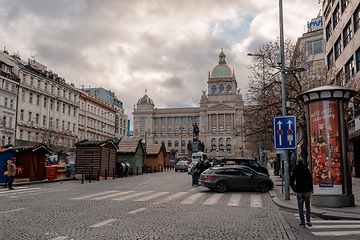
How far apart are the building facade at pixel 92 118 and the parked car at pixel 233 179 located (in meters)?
60.7

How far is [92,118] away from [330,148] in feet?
255

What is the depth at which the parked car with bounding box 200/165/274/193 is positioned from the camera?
19469 mm

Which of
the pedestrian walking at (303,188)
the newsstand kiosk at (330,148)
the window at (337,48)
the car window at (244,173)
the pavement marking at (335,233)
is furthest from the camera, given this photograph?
the window at (337,48)

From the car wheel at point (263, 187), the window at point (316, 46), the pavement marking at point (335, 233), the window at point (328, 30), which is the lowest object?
the pavement marking at point (335, 233)

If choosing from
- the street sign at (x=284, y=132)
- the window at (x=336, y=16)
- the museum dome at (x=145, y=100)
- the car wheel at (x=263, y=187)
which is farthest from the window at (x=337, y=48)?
the museum dome at (x=145, y=100)

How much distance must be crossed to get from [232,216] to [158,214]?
231cm

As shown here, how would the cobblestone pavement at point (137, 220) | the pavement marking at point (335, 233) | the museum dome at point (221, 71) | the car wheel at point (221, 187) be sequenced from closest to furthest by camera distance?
the cobblestone pavement at point (137, 220) < the pavement marking at point (335, 233) < the car wheel at point (221, 187) < the museum dome at point (221, 71)

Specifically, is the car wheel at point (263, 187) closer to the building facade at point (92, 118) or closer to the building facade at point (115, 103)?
the building facade at point (92, 118)

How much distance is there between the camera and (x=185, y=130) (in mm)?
149875

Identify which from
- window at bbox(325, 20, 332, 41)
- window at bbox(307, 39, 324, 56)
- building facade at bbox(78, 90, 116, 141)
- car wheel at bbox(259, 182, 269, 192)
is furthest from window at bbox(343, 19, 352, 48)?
building facade at bbox(78, 90, 116, 141)

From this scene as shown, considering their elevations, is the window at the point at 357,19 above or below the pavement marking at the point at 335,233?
above

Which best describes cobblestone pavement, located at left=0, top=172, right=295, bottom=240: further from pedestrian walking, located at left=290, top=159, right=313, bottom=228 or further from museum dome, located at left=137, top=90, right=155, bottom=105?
museum dome, located at left=137, top=90, right=155, bottom=105

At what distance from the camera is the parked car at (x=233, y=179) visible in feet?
63.9

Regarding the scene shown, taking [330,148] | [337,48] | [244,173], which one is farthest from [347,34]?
[330,148]
